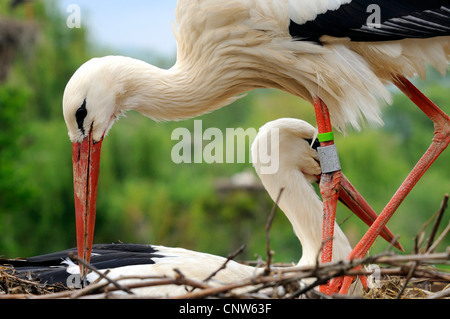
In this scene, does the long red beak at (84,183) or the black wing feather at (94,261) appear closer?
the black wing feather at (94,261)

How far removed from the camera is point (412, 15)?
2820 mm

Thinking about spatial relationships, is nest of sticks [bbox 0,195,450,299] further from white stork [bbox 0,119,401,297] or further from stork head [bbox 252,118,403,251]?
stork head [bbox 252,118,403,251]

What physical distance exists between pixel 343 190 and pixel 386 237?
33cm

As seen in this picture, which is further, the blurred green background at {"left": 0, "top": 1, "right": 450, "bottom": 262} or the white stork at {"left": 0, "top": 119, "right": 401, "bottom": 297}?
the blurred green background at {"left": 0, "top": 1, "right": 450, "bottom": 262}

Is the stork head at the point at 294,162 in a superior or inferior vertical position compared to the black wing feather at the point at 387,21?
→ inferior

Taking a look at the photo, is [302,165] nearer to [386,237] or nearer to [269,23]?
[386,237]

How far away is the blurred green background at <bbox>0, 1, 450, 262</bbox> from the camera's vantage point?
15094mm

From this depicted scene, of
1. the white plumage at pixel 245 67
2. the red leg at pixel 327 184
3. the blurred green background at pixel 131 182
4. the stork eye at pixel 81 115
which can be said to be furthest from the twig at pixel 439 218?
the blurred green background at pixel 131 182

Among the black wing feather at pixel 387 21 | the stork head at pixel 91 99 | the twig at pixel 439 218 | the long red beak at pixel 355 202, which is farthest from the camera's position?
the long red beak at pixel 355 202

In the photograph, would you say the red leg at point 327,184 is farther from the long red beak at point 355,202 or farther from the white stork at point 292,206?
the long red beak at point 355,202

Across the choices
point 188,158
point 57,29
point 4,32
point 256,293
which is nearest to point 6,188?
point 4,32

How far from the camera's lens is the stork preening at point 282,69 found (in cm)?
286

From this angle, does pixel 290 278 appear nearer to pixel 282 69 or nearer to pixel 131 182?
pixel 282 69

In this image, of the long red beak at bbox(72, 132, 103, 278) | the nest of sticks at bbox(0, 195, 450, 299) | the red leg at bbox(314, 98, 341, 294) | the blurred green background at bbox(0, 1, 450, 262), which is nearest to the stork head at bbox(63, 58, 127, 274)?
the long red beak at bbox(72, 132, 103, 278)
